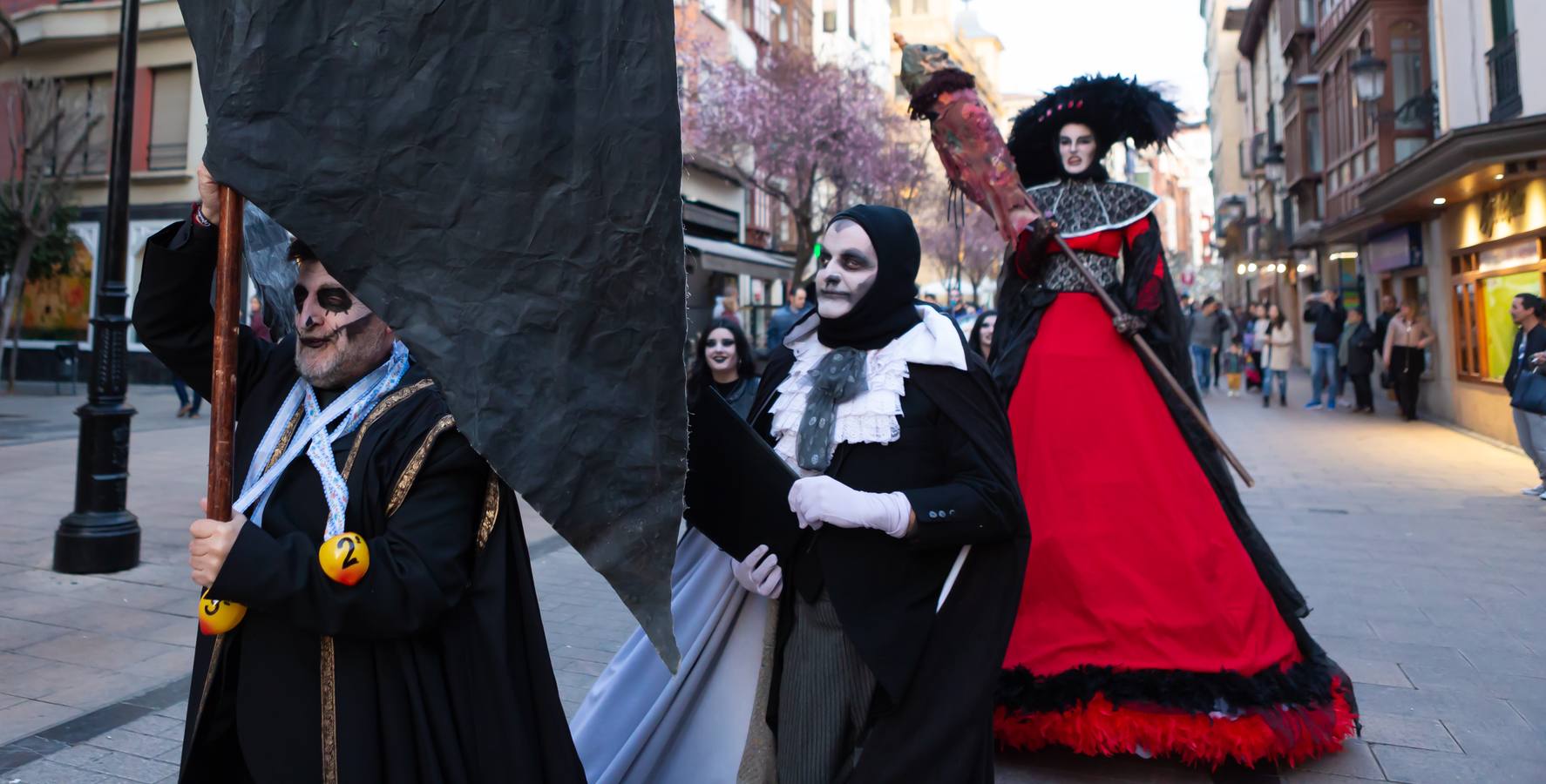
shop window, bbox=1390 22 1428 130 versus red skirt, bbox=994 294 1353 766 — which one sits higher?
shop window, bbox=1390 22 1428 130

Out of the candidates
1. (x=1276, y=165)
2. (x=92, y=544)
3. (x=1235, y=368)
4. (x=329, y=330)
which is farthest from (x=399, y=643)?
(x=1276, y=165)

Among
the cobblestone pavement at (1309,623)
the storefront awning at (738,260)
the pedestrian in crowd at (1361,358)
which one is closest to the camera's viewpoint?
the cobblestone pavement at (1309,623)

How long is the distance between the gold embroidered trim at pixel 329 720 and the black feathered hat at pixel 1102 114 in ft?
11.0

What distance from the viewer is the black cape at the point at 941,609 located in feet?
7.79

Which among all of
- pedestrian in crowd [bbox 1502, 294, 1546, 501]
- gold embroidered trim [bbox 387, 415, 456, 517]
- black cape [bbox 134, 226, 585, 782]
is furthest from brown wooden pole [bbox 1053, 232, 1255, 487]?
pedestrian in crowd [bbox 1502, 294, 1546, 501]

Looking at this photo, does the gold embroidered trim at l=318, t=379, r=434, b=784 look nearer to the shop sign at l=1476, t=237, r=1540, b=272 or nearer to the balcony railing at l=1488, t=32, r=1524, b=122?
the shop sign at l=1476, t=237, r=1540, b=272

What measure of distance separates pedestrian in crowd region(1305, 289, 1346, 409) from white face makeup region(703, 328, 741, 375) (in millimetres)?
14022

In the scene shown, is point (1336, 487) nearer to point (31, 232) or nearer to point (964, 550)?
point (964, 550)

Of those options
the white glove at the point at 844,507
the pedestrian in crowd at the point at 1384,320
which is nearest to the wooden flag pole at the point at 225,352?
the white glove at the point at 844,507

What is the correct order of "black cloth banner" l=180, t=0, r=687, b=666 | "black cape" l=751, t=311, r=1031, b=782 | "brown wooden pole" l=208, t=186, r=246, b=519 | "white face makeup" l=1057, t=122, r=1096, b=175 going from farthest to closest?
"white face makeup" l=1057, t=122, r=1096, b=175 → "black cape" l=751, t=311, r=1031, b=782 → "brown wooden pole" l=208, t=186, r=246, b=519 → "black cloth banner" l=180, t=0, r=687, b=666

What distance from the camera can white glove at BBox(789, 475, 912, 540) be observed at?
225 centimetres

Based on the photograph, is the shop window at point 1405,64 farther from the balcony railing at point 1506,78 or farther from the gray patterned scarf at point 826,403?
the gray patterned scarf at point 826,403

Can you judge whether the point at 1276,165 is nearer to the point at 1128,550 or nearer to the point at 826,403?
the point at 1128,550

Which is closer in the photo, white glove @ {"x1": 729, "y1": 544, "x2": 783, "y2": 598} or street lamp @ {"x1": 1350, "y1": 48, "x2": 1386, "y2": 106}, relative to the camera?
white glove @ {"x1": 729, "y1": 544, "x2": 783, "y2": 598}
